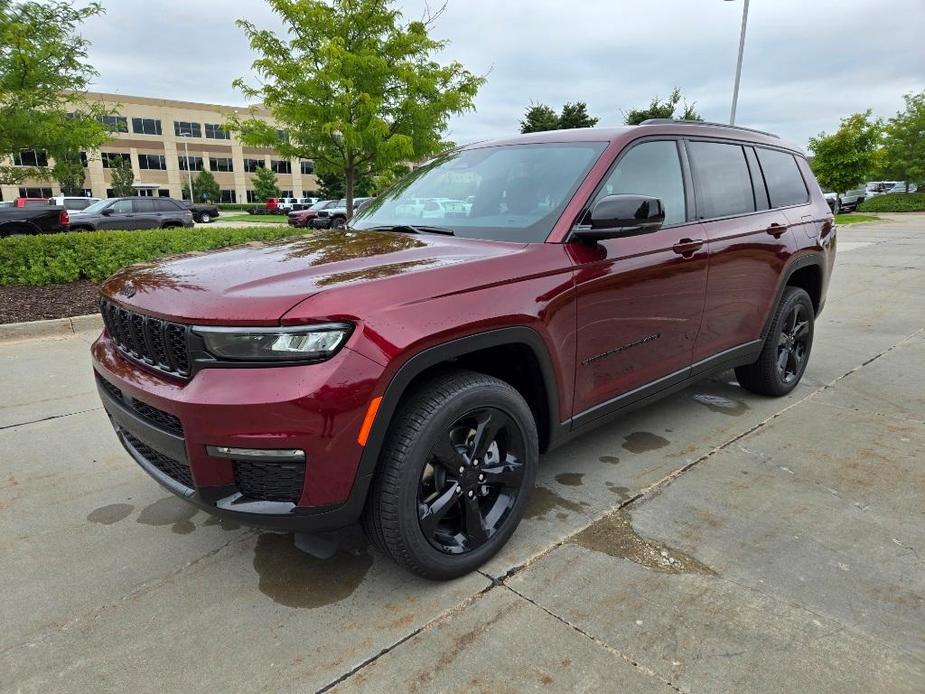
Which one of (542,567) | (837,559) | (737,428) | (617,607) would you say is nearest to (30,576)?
(542,567)

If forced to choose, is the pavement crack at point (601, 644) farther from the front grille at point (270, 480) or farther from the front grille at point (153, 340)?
the front grille at point (153, 340)

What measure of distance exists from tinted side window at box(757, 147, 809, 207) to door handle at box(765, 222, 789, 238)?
163 millimetres

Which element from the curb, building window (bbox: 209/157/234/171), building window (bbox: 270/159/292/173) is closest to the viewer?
the curb

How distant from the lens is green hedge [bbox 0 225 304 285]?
8.22 metres

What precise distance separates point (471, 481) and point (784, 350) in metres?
3.17

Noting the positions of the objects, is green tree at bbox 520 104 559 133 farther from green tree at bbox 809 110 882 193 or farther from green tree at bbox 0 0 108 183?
green tree at bbox 0 0 108 183

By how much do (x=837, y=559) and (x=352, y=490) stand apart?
207 centimetres

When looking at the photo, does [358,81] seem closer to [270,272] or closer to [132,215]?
[270,272]

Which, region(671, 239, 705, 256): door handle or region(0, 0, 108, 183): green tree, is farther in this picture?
region(0, 0, 108, 183): green tree

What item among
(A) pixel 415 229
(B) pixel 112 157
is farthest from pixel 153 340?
(B) pixel 112 157

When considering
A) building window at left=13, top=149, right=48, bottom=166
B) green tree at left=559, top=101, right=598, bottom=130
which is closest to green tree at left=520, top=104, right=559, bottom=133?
green tree at left=559, top=101, right=598, bottom=130

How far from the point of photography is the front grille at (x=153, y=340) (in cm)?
216

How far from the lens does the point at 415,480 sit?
2221 mm

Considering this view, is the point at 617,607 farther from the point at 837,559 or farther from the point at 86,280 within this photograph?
the point at 86,280
